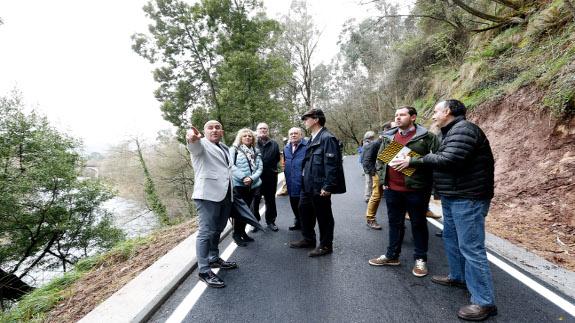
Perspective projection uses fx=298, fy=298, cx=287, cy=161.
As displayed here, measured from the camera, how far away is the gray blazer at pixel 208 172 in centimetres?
366

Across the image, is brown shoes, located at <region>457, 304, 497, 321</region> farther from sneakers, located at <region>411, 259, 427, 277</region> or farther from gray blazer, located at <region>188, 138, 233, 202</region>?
gray blazer, located at <region>188, 138, 233, 202</region>

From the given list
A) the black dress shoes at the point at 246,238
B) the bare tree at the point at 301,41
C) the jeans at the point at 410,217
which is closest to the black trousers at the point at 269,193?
the black dress shoes at the point at 246,238

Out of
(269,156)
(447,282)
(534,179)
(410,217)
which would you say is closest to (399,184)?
(410,217)

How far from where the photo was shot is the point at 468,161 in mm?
2660

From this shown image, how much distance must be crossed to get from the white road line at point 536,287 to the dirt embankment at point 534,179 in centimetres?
58

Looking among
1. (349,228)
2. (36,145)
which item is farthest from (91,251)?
(349,228)

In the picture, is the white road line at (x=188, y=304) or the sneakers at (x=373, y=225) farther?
the sneakers at (x=373, y=225)

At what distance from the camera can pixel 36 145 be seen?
A: 38.6ft

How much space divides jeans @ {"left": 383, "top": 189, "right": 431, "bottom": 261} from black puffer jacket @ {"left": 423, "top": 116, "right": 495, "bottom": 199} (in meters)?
0.75

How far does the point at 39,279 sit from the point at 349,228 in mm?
14340

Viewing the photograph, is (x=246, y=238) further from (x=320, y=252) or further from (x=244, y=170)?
(x=320, y=252)

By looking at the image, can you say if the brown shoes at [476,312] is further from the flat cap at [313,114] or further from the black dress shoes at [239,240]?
the black dress shoes at [239,240]

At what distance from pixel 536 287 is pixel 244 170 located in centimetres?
411

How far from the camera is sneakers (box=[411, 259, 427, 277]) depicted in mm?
3496
